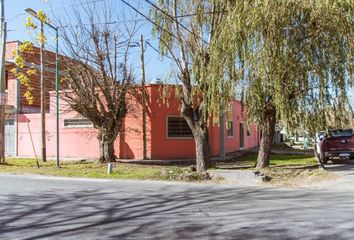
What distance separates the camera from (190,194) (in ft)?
39.8

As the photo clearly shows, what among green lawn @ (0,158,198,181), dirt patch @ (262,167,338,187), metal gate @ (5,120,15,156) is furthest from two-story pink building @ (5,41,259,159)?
dirt patch @ (262,167,338,187)

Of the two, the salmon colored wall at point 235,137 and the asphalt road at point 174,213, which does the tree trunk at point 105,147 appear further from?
the asphalt road at point 174,213

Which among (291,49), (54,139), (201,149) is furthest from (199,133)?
(54,139)

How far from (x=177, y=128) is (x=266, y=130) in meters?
8.07

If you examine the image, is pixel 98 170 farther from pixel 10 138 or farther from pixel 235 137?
pixel 235 137

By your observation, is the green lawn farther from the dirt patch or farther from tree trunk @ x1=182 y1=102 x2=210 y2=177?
the dirt patch

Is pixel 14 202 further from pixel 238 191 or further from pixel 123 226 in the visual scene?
pixel 238 191

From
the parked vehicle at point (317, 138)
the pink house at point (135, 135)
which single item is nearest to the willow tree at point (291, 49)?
the parked vehicle at point (317, 138)

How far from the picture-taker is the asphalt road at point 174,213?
7.32 m

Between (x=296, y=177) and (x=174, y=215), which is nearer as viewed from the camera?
(x=174, y=215)

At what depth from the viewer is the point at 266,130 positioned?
17.7m

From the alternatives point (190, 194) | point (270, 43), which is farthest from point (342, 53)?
point (190, 194)

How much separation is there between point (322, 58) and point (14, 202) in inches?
429

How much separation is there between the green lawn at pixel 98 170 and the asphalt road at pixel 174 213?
334 centimetres
